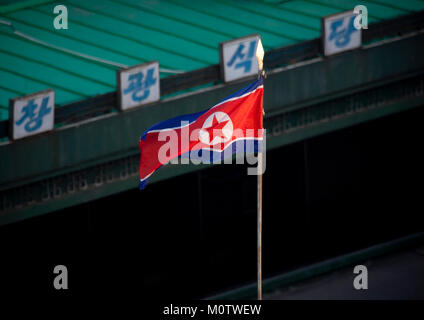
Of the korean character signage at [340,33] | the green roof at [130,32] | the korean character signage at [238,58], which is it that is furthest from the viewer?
the korean character signage at [340,33]

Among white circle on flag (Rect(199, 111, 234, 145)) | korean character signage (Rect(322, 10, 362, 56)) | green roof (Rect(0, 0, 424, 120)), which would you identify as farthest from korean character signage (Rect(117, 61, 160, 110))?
korean character signage (Rect(322, 10, 362, 56))

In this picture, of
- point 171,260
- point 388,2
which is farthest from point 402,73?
point 171,260

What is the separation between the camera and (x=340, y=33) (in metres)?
26.1

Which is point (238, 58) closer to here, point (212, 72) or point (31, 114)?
point (212, 72)

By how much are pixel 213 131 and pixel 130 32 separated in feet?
25.9

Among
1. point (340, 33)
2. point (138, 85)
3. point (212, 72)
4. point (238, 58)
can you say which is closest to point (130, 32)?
point (212, 72)

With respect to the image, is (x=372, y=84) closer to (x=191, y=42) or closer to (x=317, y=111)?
(x=317, y=111)

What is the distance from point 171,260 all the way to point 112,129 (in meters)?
4.70

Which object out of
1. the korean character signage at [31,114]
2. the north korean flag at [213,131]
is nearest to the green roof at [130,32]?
the korean character signage at [31,114]

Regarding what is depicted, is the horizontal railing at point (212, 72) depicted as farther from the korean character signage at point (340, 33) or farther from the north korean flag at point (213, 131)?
the north korean flag at point (213, 131)

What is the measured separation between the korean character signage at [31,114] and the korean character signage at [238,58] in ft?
14.0

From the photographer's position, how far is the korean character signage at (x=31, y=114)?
21688mm

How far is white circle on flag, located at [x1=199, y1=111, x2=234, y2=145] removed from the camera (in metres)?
20.1

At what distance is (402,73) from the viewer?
90.0 ft
